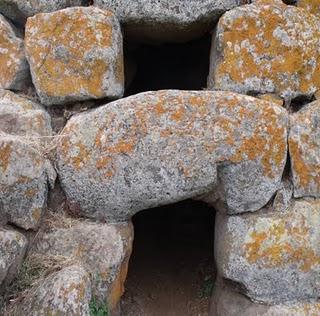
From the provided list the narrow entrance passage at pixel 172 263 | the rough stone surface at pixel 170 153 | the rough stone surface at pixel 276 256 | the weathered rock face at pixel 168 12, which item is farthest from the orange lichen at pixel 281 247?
the weathered rock face at pixel 168 12

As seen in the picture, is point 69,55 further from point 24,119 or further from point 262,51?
point 262,51

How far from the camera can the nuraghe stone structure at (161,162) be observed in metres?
3.08

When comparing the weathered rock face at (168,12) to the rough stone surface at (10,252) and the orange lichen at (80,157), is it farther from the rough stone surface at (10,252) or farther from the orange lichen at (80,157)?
the rough stone surface at (10,252)

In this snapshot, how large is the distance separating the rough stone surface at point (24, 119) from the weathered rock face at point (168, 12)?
3.04ft

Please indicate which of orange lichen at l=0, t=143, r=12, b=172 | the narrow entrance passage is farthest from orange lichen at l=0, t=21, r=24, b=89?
the narrow entrance passage

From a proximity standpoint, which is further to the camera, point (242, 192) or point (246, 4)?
point (246, 4)

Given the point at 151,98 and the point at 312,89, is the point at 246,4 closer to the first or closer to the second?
the point at 312,89

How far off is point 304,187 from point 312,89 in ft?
2.60

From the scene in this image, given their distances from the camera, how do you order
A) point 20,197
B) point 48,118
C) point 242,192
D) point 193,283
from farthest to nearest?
1. point 193,283
2. point 48,118
3. point 242,192
4. point 20,197

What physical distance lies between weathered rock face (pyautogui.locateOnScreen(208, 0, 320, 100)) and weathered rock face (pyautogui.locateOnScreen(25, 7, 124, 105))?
0.85 m

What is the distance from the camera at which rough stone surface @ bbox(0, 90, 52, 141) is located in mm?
3354

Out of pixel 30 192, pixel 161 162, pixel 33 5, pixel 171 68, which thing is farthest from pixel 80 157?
pixel 171 68

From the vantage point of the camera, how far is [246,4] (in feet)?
Result: 12.0

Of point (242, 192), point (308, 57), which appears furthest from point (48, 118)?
point (308, 57)
